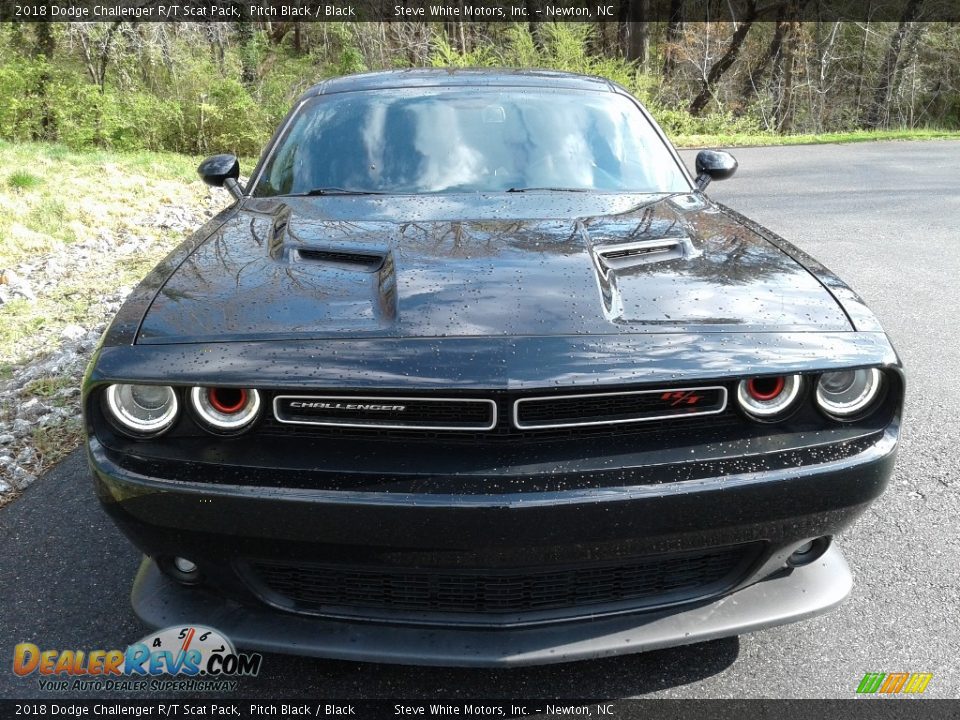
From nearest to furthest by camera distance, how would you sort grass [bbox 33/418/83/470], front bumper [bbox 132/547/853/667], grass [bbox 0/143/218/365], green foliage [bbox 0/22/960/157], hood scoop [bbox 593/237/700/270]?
front bumper [bbox 132/547/853/667] < hood scoop [bbox 593/237/700/270] < grass [bbox 33/418/83/470] < grass [bbox 0/143/218/365] < green foliage [bbox 0/22/960/157]

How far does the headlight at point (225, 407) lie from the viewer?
1788 mm

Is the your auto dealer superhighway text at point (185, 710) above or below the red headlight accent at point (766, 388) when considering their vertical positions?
below

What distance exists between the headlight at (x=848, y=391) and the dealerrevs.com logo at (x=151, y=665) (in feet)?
5.06

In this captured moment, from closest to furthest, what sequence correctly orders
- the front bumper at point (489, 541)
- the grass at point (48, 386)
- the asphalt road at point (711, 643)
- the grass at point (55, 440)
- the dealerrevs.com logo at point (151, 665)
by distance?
the front bumper at point (489, 541), the dealerrevs.com logo at point (151, 665), the asphalt road at point (711, 643), the grass at point (55, 440), the grass at point (48, 386)

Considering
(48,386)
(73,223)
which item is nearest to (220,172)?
(48,386)

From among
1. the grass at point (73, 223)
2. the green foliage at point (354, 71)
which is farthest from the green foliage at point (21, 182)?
the green foliage at point (354, 71)

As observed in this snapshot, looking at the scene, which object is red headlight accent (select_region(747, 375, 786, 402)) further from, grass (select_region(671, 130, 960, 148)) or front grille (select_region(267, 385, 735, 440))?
grass (select_region(671, 130, 960, 148))

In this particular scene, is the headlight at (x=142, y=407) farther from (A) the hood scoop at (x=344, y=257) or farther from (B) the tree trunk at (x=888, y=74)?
(B) the tree trunk at (x=888, y=74)

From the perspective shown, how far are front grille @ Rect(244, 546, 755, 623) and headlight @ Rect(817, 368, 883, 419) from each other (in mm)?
390

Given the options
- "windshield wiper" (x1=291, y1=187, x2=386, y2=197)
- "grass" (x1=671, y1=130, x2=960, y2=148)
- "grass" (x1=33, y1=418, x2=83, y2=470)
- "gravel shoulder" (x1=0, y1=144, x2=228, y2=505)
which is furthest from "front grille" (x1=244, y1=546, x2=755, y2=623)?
"grass" (x1=671, y1=130, x2=960, y2=148)

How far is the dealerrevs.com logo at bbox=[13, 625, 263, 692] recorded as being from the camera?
1.96 meters

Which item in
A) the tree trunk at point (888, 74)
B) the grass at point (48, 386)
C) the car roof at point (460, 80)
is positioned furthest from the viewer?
the tree trunk at point (888, 74)

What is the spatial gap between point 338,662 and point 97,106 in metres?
15.6

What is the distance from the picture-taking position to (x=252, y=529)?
172 cm
